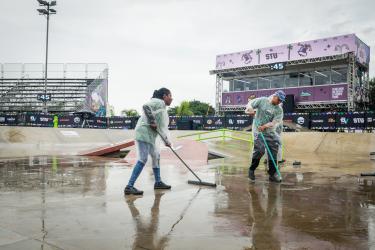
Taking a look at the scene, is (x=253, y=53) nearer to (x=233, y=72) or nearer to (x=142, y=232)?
(x=233, y=72)

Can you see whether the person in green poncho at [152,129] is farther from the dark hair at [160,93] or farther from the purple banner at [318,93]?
the purple banner at [318,93]

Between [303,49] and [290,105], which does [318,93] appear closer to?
[290,105]

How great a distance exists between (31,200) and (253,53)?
3167cm

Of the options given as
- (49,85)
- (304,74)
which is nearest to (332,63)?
(304,74)

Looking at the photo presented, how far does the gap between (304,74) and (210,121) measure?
36.8 feet

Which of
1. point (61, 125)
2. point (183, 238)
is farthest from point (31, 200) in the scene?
point (61, 125)

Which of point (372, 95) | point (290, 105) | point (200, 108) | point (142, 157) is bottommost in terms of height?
point (142, 157)

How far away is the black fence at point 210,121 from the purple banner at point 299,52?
9550 mm

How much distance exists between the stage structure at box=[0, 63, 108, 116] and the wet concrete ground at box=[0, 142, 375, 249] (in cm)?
4072

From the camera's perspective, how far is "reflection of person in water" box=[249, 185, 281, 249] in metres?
3.05

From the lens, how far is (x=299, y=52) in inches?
1229

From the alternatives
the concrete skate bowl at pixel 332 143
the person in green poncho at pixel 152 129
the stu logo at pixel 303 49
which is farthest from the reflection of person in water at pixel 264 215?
the stu logo at pixel 303 49

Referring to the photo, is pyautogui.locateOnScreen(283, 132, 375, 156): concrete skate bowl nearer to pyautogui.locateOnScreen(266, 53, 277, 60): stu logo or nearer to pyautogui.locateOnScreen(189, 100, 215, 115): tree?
pyautogui.locateOnScreen(266, 53, 277, 60): stu logo

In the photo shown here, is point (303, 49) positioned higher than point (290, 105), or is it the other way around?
point (303, 49)
